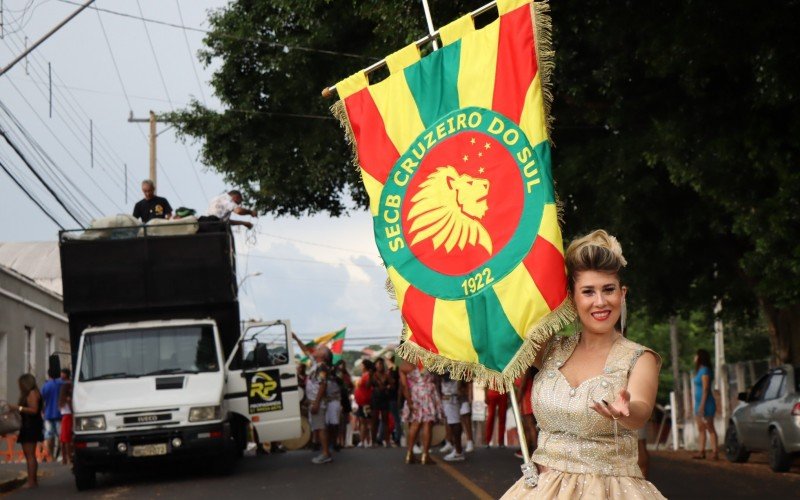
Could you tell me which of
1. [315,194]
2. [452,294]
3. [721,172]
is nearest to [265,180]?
[315,194]

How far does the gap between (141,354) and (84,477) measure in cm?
178

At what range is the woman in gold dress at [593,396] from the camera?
480cm

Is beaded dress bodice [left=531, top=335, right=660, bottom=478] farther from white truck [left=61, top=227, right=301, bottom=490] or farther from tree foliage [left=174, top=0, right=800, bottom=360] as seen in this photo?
white truck [left=61, top=227, right=301, bottom=490]

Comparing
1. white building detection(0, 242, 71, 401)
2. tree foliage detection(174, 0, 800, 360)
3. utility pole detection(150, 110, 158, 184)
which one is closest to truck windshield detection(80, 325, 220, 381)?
tree foliage detection(174, 0, 800, 360)

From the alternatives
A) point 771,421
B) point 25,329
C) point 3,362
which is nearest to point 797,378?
point 771,421

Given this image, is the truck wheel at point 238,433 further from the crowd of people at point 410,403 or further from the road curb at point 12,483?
the road curb at point 12,483

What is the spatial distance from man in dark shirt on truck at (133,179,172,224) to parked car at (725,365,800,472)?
937cm

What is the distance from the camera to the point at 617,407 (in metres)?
4.51

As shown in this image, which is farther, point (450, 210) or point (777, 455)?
point (777, 455)

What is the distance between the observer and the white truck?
16.8 m

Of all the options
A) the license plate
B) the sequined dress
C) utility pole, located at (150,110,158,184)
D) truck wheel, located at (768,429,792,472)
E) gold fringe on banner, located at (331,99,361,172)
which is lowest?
truck wheel, located at (768,429,792,472)

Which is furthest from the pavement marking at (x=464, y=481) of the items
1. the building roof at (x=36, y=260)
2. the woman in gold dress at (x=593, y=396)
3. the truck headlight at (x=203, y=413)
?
the building roof at (x=36, y=260)

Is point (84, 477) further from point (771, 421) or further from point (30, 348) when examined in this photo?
point (30, 348)

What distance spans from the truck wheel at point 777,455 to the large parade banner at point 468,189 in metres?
13.6
